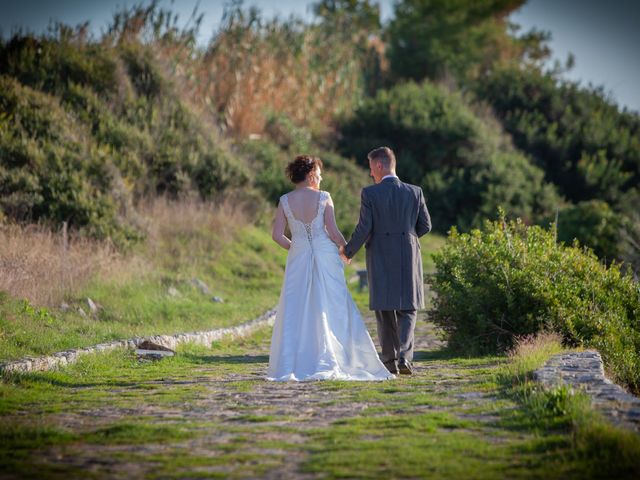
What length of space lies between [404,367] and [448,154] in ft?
87.1

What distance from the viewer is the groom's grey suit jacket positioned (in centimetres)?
1039

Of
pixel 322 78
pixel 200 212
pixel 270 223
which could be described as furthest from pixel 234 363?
pixel 322 78

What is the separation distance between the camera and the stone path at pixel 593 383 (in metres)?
6.68

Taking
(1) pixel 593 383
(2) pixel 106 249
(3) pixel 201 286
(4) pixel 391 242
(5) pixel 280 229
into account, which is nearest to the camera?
(1) pixel 593 383

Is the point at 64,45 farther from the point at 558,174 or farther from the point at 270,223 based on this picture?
the point at 558,174

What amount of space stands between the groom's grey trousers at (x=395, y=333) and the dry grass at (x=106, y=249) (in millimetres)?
5397

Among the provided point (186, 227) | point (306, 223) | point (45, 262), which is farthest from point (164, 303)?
point (186, 227)

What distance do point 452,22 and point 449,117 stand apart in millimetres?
14020

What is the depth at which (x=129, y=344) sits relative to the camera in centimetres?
1220

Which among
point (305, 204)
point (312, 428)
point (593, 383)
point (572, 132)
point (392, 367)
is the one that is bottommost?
point (392, 367)

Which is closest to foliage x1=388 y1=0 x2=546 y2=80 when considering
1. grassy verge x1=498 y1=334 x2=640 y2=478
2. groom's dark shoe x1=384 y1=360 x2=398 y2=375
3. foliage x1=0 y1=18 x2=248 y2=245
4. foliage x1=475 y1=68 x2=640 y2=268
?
foliage x1=475 y1=68 x2=640 y2=268

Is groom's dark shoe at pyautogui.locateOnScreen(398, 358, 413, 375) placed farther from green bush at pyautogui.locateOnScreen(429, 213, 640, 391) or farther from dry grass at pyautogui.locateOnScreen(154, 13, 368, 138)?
dry grass at pyautogui.locateOnScreen(154, 13, 368, 138)

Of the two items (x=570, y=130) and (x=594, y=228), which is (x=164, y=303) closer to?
(x=594, y=228)

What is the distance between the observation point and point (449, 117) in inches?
1427
